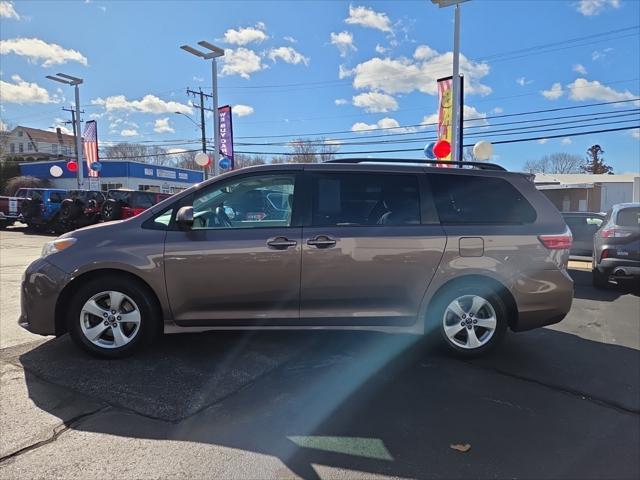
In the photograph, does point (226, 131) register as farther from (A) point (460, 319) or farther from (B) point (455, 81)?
(A) point (460, 319)

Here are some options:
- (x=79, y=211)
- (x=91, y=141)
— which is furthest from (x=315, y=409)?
(x=91, y=141)

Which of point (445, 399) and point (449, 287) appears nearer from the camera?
point (445, 399)

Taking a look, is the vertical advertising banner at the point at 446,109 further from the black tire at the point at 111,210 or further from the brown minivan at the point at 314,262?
the black tire at the point at 111,210

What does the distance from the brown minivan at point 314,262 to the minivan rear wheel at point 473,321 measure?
0.04ft

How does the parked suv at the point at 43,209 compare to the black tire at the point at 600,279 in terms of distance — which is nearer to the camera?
the black tire at the point at 600,279

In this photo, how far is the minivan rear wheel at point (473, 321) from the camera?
441cm

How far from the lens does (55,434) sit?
3.02 meters

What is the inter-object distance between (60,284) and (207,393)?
164 cm

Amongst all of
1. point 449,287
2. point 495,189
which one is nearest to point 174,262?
point 449,287

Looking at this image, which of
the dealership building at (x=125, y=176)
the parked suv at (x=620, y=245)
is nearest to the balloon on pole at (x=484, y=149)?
the parked suv at (x=620, y=245)

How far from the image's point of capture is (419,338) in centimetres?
498

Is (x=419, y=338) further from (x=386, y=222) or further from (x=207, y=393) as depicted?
(x=207, y=393)

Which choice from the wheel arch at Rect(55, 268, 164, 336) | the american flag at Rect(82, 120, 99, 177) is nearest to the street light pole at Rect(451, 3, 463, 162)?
the wheel arch at Rect(55, 268, 164, 336)

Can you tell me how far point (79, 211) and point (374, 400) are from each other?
59.7 feet
